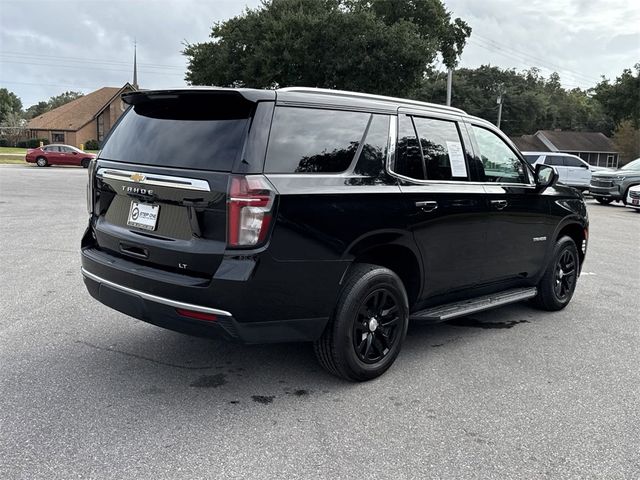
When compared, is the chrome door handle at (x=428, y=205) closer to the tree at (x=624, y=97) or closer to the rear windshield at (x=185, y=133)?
the rear windshield at (x=185, y=133)

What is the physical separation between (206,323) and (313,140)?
1.30 metres

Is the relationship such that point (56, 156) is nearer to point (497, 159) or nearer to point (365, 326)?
point (497, 159)

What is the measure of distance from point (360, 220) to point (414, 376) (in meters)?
1.27

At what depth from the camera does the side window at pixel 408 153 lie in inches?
162

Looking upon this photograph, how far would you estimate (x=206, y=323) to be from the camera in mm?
3266

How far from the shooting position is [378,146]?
3975mm

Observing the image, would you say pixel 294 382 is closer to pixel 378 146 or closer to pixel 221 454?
pixel 221 454

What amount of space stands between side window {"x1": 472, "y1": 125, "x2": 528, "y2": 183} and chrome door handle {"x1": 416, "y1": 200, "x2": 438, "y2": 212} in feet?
3.08

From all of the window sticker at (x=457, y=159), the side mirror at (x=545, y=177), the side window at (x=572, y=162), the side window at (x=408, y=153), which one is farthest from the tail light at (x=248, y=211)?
the side window at (x=572, y=162)

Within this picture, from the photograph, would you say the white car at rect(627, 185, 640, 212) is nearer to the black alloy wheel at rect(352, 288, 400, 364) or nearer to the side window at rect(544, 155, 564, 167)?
the side window at rect(544, 155, 564, 167)

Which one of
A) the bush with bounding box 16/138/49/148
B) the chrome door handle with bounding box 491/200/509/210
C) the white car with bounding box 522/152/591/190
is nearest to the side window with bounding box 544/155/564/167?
the white car with bounding box 522/152/591/190

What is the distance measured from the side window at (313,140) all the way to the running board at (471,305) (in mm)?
1404

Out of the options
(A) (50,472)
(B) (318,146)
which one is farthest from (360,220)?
(A) (50,472)

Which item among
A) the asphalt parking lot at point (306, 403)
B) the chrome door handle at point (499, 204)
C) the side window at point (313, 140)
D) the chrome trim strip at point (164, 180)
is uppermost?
the side window at point (313, 140)
